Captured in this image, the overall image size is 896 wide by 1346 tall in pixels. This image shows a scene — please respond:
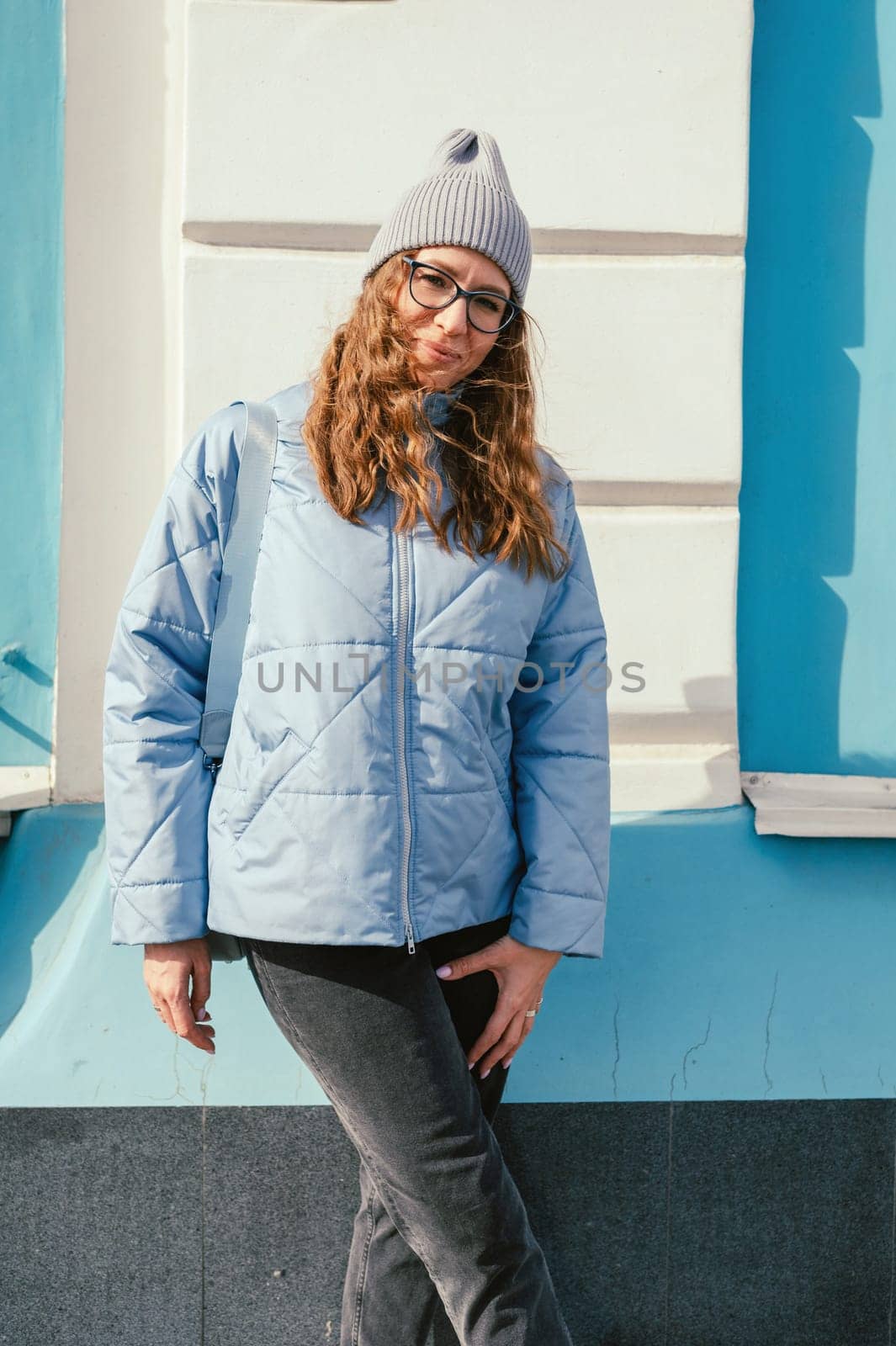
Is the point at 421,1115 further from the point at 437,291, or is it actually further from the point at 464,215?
the point at 464,215

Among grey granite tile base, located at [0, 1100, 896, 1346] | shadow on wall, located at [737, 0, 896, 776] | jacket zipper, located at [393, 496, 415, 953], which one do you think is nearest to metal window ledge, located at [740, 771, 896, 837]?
shadow on wall, located at [737, 0, 896, 776]

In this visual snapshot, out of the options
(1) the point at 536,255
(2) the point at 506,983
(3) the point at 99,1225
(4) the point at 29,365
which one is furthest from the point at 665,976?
(4) the point at 29,365

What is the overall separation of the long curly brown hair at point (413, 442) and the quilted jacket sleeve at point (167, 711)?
6.6 inches

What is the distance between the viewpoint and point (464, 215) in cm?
173

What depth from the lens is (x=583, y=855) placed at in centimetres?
177

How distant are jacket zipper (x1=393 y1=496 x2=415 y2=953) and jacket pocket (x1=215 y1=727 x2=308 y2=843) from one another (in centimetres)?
14

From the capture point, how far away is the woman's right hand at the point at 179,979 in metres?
1.68

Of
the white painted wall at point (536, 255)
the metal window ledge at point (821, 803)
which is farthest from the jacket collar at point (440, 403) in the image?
the metal window ledge at point (821, 803)

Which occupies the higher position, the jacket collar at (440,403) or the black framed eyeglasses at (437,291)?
the black framed eyeglasses at (437,291)

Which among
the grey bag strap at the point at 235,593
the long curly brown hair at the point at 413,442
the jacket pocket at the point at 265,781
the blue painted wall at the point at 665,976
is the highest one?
the long curly brown hair at the point at 413,442

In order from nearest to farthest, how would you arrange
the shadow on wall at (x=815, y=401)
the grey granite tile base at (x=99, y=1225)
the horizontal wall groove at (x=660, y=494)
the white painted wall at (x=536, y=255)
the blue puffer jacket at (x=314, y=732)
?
the blue puffer jacket at (x=314, y=732) < the grey granite tile base at (x=99, y=1225) < the white painted wall at (x=536, y=255) < the horizontal wall groove at (x=660, y=494) < the shadow on wall at (x=815, y=401)

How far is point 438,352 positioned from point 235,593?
478 millimetres

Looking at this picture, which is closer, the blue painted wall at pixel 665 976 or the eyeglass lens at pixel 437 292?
the eyeglass lens at pixel 437 292

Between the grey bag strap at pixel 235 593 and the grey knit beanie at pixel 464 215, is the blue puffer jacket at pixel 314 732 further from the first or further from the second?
the grey knit beanie at pixel 464 215
